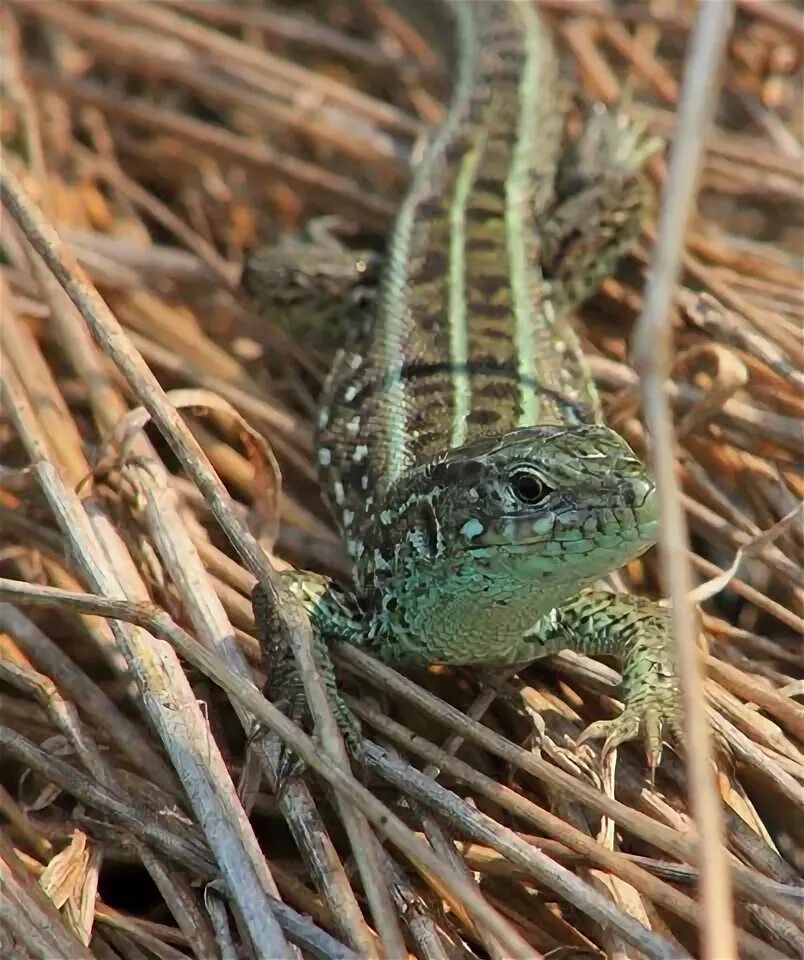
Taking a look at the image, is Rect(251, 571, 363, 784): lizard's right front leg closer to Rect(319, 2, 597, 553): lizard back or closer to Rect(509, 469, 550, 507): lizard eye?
Rect(319, 2, 597, 553): lizard back

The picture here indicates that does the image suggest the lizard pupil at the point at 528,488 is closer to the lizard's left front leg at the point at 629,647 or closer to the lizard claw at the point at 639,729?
the lizard's left front leg at the point at 629,647

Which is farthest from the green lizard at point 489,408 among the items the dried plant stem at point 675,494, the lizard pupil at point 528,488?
the dried plant stem at point 675,494

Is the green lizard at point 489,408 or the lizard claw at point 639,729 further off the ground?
the green lizard at point 489,408

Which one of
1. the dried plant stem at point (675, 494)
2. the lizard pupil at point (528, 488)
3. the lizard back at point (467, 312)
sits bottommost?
the dried plant stem at point (675, 494)

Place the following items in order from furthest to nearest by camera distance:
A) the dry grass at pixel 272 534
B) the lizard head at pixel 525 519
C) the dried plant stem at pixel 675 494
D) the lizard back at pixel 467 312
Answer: the lizard back at pixel 467 312
the dry grass at pixel 272 534
the lizard head at pixel 525 519
the dried plant stem at pixel 675 494

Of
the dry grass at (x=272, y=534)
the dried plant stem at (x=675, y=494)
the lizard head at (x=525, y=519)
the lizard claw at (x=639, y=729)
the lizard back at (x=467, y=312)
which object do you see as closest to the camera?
the dried plant stem at (x=675, y=494)

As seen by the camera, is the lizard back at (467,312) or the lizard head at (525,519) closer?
the lizard head at (525,519)

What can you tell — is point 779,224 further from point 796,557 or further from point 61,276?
point 61,276

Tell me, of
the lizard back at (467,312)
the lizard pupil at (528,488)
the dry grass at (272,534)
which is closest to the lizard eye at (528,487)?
the lizard pupil at (528,488)
